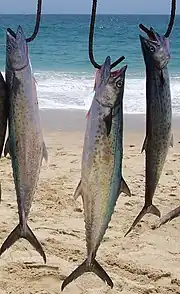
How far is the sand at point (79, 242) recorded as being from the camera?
14.5 feet

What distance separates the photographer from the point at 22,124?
234cm

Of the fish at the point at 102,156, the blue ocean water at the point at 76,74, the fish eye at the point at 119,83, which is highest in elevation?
the fish eye at the point at 119,83

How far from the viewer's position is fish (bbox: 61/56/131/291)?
225 centimetres

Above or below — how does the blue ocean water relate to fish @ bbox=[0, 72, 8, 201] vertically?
below

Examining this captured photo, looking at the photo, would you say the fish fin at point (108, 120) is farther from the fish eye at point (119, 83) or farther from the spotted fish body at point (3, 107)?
the spotted fish body at point (3, 107)

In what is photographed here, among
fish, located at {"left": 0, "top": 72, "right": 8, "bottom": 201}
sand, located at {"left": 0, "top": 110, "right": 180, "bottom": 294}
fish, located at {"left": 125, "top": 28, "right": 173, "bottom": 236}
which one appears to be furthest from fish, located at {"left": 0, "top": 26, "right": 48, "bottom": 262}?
sand, located at {"left": 0, "top": 110, "right": 180, "bottom": 294}

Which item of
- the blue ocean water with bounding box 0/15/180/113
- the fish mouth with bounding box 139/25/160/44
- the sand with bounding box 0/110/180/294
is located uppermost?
the fish mouth with bounding box 139/25/160/44

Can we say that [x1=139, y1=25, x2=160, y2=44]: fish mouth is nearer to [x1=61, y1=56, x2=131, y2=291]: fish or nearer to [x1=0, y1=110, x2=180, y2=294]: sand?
[x1=61, y1=56, x2=131, y2=291]: fish

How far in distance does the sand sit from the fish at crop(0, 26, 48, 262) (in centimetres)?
204

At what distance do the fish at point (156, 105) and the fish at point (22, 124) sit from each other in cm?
47

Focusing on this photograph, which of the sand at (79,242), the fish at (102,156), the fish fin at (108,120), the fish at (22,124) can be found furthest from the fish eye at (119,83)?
the sand at (79,242)

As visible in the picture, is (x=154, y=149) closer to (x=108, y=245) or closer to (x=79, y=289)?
(x=79, y=289)

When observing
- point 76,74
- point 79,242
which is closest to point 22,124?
point 79,242

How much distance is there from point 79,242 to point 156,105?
2.98 meters
